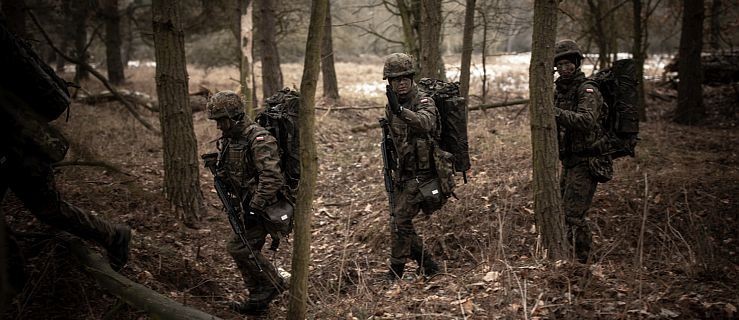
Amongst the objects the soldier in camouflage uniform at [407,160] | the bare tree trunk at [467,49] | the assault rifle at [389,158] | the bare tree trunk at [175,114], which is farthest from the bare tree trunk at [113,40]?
the soldier in camouflage uniform at [407,160]

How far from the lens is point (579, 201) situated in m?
5.91

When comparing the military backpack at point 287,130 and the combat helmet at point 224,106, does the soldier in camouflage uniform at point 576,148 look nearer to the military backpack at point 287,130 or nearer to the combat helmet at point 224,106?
the military backpack at point 287,130

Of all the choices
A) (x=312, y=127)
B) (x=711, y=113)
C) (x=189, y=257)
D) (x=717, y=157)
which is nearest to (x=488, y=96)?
(x=711, y=113)

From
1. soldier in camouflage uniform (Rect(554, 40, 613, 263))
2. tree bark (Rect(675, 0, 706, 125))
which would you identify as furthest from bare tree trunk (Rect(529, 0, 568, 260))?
tree bark (Rect(675, 0, 706, 125))

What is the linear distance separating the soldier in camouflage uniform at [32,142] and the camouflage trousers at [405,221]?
3.03 metres

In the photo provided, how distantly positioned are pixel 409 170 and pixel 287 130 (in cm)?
145

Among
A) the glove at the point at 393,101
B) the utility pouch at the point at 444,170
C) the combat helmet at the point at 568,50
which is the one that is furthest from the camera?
the combat helmet at the point at 568,50

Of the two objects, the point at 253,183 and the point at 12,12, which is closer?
the point at 253,183

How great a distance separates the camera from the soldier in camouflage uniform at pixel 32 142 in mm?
3952

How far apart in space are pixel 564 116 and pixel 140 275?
4.60 meters

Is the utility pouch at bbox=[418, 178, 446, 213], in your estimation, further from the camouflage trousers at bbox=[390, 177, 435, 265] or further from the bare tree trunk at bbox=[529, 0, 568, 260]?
the bare tree trunk at bbox=[529, 0, 568, 260]

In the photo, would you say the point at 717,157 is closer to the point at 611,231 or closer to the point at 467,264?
the point at 611,231

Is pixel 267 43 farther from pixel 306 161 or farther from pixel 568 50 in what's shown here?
pixel 306 161

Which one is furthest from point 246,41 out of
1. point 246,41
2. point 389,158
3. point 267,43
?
point 389,158
